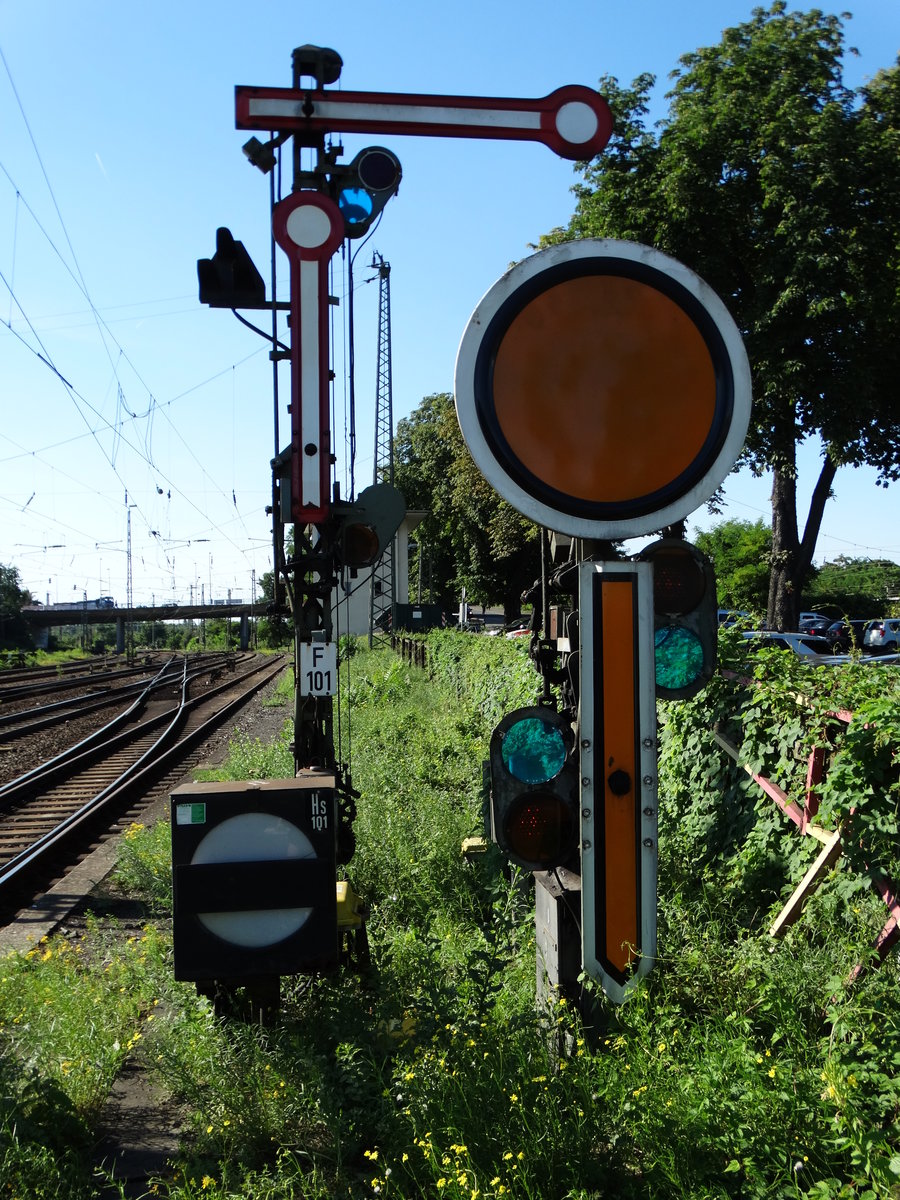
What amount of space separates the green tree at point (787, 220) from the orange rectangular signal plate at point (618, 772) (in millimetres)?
17331

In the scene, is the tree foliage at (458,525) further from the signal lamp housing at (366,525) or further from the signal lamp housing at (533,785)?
the signal lamp housing at (533,785)

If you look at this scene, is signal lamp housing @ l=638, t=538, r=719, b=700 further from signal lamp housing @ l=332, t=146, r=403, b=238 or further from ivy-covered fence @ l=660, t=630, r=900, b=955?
signal lamp housing @ l=332, t=146, r=403, b=238

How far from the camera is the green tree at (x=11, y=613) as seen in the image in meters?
69.2

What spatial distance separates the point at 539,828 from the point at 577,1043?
79cm

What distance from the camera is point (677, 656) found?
9.84 ft

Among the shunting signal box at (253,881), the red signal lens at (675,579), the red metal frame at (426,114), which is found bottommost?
the shunting signal box at (253,881)

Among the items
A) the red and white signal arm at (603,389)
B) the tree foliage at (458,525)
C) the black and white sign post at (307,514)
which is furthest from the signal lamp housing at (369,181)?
the tree foliage at (458,525)

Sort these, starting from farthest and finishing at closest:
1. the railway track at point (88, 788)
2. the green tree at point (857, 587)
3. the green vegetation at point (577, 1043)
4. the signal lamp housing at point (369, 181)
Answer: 1. the green tree at point (857, 587)
2. the railway track at point (88, 788)
3. the signal lamp housing at point (369, 181)
4. the green vegetation at point (577, 1043)

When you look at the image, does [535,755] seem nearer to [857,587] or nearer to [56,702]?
[56,702]

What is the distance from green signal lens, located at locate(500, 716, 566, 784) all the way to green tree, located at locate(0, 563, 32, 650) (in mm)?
67667

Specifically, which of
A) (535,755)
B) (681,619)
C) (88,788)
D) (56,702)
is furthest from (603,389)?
(56,702)

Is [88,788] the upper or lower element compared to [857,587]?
lower

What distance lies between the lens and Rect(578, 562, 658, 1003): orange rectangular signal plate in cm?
282

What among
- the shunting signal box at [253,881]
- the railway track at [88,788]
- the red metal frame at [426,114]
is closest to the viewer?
the shunting signal box at [253,881]
